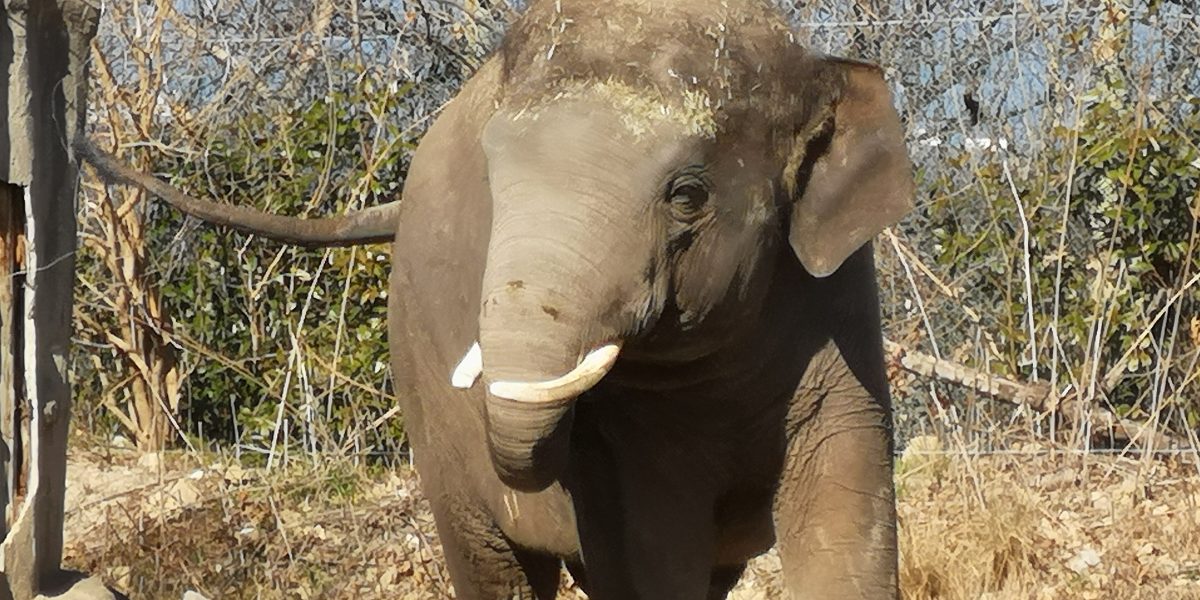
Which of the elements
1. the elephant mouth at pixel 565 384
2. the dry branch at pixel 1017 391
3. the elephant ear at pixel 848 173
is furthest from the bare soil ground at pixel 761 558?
the elephant mouth at pixel 565 384

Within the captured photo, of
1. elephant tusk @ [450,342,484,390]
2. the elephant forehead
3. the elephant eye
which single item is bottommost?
elephant tusk @ [450,342,484,390]

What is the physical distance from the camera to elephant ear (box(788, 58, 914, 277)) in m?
3.90

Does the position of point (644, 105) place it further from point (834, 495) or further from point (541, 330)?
point (834, 495)

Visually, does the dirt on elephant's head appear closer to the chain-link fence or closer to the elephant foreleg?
the elephant foreleg

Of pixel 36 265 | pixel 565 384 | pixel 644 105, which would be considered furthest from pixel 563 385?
pixel 36 265

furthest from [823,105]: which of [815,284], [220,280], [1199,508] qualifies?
[220,280]

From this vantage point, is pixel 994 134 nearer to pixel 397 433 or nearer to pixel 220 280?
pixel 397 433

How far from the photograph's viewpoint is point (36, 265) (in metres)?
4.79

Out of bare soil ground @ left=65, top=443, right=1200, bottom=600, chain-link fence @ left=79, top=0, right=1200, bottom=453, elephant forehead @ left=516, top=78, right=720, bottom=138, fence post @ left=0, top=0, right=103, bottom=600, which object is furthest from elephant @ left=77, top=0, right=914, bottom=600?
chain-link fence @ left=79, top=0, right=1200, bottom=453

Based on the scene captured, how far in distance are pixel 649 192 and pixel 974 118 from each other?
4505 millimetres

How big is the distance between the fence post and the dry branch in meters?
3.57

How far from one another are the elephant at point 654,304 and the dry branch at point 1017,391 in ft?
9.36

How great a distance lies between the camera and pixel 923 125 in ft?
25.6

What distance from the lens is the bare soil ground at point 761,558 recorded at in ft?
20.4
